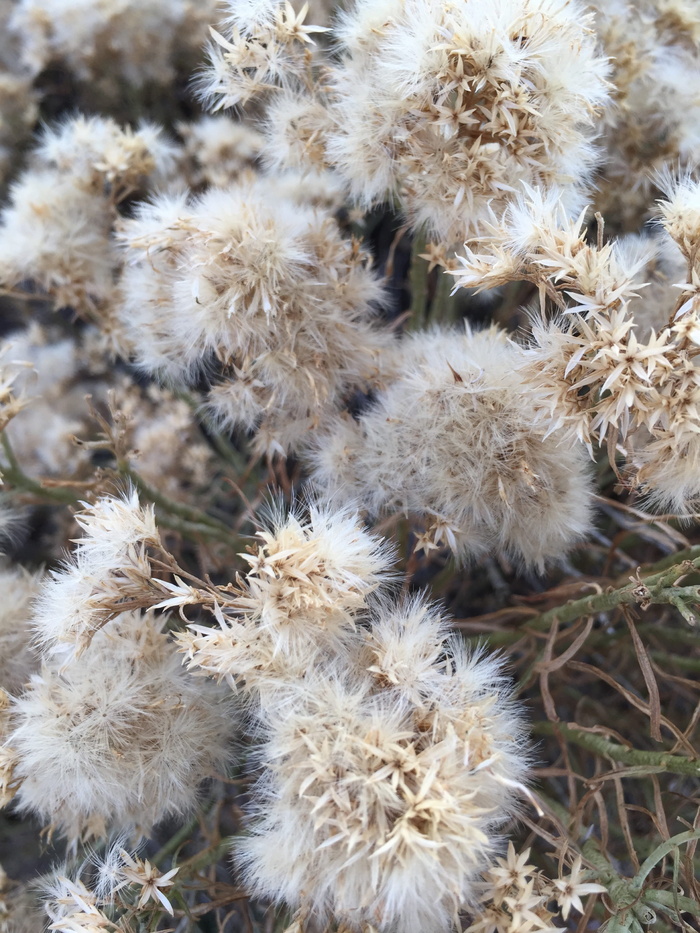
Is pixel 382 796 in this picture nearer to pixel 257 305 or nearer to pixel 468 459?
pixel 468 459

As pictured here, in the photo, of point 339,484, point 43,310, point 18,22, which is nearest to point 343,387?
point 339,484

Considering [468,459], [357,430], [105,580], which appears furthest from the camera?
[357,430]

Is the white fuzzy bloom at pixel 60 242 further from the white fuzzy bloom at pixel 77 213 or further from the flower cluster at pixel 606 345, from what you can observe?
the flower cluster at pixel 606 345

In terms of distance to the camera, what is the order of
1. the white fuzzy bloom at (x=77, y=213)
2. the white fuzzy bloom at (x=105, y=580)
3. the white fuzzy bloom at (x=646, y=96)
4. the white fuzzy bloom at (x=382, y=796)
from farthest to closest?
the white fuzzy bloom at (x=77, y=213) → the white fuzzy bloom at (x=646, y=96) → the white fuzzy bloom at (x=105, y=580) → the white fuzzy bloom at (x=382, y=796)

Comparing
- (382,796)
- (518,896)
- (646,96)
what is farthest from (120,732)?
(646,96)

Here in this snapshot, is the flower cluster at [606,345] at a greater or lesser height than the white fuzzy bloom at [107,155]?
greater

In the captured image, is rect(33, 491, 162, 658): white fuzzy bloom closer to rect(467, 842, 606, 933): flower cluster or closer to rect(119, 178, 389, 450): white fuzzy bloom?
rect(119, 178, 389, 450): white fuzzy bloom

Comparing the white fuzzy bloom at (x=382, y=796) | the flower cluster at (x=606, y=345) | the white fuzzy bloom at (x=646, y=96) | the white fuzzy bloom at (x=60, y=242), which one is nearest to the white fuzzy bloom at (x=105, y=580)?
the white fuzzy bloom at (x=382, y=796)

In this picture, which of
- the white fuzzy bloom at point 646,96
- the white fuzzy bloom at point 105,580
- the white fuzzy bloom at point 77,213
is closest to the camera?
the white fuzzy bloom at point 105,580
